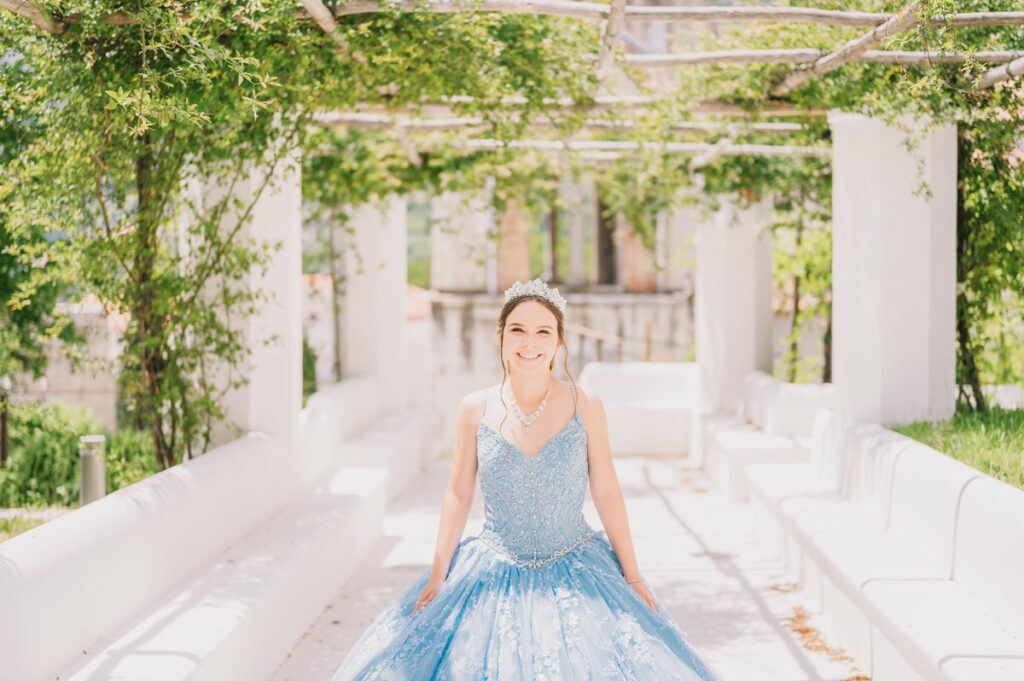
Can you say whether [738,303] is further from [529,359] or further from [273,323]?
[529,359]

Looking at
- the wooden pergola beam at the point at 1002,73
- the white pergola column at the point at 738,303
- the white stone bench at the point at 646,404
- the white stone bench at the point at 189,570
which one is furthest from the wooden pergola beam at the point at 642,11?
the white stone bench at the point at 646,404

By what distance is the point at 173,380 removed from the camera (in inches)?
224

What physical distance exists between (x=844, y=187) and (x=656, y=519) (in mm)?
2808

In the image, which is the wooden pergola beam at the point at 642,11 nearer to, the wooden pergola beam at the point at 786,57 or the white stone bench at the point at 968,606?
the wooden pergola beam at the point at 786,57

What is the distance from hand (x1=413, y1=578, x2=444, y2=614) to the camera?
3.48 meters

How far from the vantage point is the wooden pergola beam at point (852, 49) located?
450 cm

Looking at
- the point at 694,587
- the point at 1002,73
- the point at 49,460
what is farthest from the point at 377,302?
the point at 1002,73

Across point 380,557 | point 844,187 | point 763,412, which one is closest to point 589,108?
point 844,187

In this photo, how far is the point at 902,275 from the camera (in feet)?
20.4

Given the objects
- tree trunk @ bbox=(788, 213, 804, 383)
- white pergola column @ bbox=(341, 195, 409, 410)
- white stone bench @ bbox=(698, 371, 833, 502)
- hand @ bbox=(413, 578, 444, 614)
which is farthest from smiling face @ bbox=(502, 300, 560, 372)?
tree trunk @ bbox=(788, 213, 804, 383)

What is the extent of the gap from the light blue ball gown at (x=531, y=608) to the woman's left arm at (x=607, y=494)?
0.10ft

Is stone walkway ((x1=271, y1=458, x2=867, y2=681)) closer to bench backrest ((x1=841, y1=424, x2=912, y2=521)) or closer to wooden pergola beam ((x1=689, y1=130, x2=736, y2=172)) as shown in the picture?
bench backrest ((x1=841, y1=424, x2=912, y2=521))

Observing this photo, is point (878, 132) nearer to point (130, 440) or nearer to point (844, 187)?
point (844, 187)

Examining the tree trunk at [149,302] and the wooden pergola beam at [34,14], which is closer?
the wooden pergola beam at [34,14]
